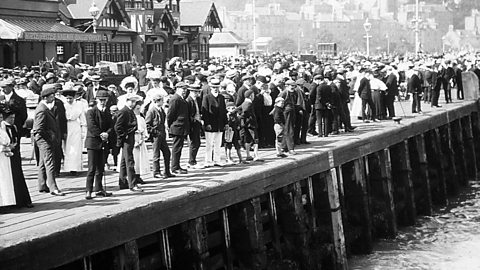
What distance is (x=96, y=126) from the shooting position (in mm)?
14195

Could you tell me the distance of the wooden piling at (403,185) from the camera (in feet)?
79.0

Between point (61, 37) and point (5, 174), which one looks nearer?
point (5, 174)

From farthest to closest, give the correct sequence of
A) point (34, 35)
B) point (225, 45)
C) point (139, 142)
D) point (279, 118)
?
point (225, 45)
point (34, 35)
point (279, 118)
point (139, 142)

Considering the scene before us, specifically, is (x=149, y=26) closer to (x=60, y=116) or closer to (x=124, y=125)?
(x=60, y=116)

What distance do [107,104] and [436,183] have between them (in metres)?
16.0

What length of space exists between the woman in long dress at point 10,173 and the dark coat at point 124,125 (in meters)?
1.95

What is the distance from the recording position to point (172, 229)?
45.7ft

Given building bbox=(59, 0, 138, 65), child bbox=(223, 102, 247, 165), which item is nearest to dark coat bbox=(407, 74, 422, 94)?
child bbox=(223, 102, 247, 165)

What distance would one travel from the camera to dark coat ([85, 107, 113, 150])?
1413cm

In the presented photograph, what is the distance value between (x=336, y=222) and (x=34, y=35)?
23.6 m

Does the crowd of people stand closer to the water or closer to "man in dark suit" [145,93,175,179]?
"man in dark suit" [145,93,175,179]

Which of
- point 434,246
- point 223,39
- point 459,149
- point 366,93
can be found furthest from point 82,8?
point 223,39

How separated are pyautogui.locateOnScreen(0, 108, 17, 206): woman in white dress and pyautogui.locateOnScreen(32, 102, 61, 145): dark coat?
4.46ft

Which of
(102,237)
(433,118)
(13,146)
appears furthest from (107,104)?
(433,118)
